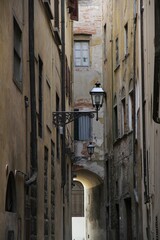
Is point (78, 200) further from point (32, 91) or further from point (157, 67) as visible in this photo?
point (157, 67)

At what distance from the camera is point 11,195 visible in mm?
11781

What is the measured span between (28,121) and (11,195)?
2.25 metres

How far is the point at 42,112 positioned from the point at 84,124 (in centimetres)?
1883

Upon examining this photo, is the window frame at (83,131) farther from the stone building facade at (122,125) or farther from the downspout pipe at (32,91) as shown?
the downspout pipe at (32,91)

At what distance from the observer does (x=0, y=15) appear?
409 inches

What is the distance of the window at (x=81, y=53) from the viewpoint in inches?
1422

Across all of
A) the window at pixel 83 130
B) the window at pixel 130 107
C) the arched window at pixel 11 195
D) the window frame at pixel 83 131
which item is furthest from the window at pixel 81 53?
the arched window at pixel 11 195

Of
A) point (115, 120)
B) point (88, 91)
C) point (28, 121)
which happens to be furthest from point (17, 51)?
point (88, 91)

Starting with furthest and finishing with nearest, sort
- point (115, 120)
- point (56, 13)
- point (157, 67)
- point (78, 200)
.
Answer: point (78, 200)
point (115, 120)
point (56, 13)
point (157, 67)

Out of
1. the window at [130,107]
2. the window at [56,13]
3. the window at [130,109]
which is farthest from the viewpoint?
the window at [130,109]

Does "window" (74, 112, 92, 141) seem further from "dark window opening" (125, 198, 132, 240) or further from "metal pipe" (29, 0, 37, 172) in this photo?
"metal pipe" (29, 0, 37, 172)

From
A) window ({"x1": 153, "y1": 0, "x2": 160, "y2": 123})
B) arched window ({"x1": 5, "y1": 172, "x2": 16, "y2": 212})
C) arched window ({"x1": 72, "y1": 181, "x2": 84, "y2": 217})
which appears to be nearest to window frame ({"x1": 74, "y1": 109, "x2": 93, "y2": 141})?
arched window ({"x1": 72, "y1": 181, "x2": 84, "y2": 217})

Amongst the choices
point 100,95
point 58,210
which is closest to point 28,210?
point 100,95

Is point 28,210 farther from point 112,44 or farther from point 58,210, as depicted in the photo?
point 112,44
